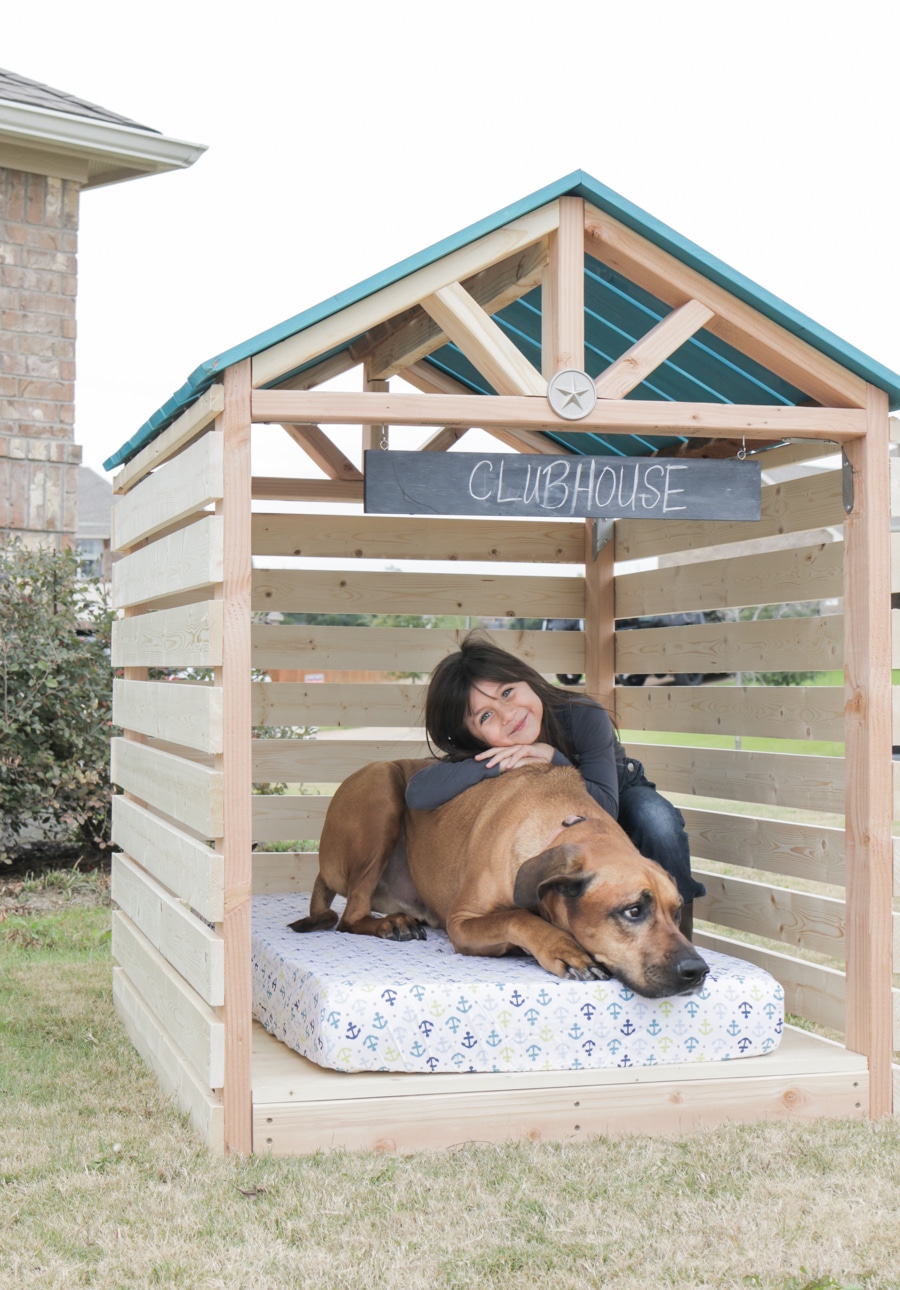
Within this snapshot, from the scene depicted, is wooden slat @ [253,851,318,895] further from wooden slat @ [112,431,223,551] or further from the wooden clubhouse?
wooden slat @ [112,431,223,551]

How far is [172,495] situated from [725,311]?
1.94m

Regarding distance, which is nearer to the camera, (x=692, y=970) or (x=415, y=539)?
(x=692, y=970)

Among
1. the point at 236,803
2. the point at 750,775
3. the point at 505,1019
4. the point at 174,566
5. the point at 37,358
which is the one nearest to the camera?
the point at 236,803

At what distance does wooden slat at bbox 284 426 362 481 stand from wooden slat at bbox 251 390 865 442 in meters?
2.10

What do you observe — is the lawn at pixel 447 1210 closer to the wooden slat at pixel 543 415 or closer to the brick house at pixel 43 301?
the wooden slat at pixel 543 415

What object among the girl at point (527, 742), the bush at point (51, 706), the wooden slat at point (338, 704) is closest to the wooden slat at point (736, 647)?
the girl at point (527, 742)

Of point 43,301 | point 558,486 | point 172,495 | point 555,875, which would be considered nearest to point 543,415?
point 558,486

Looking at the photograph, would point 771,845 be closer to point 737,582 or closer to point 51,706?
point 737,582

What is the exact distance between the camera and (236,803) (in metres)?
3.91

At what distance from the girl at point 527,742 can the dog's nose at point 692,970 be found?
999mm

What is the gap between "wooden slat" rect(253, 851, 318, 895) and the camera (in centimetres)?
674

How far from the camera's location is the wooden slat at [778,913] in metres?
4.86

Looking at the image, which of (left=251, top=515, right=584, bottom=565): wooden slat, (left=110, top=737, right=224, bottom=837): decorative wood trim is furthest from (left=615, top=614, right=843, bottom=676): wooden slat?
(left=110, top=737, right=224, bottom=837): decorative wood trim

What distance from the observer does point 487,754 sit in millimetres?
5219
